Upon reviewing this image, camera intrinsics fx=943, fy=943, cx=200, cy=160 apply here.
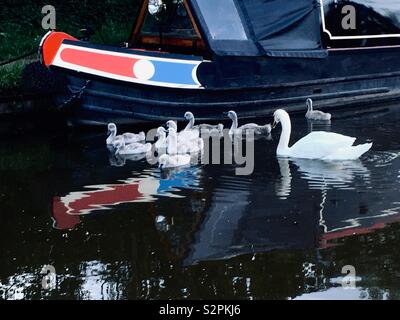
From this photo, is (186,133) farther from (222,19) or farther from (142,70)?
(222,19)

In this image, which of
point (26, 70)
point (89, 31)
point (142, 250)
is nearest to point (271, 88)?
point (89, 31)

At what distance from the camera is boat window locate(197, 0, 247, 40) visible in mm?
12547

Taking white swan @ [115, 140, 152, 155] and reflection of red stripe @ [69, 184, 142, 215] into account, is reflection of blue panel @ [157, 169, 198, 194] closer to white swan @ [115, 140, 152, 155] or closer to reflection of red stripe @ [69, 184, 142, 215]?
reflection of red stripe @ [69, 184, 142, 215]

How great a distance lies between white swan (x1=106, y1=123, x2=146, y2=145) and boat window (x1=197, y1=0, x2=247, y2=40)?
1.87m

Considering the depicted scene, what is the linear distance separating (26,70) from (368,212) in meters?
7.09

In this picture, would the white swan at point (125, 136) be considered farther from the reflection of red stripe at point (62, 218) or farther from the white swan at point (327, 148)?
the reflection of red stripe at point (62, 218)

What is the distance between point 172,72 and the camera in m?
12.1

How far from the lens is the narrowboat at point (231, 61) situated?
1216cm

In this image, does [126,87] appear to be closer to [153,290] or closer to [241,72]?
[241,72]

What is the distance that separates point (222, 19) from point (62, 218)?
499 centimetres

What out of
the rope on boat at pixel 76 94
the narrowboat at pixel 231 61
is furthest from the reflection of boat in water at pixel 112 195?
the rope on boat at pixel 76 94

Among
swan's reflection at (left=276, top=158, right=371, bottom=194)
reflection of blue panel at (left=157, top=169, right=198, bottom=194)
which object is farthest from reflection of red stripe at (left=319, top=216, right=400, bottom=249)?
reflection of blue panel at (left=157, top=169, right=198, bottom=194)

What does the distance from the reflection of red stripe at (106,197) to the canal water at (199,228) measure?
10 millimetres

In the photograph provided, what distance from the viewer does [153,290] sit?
22.0ft
